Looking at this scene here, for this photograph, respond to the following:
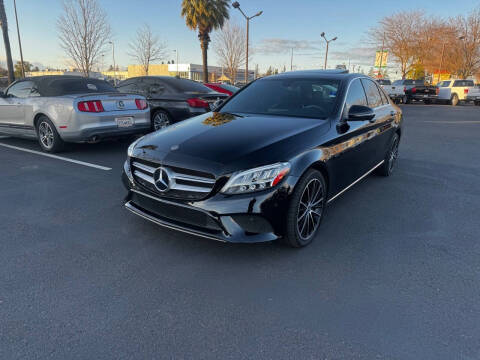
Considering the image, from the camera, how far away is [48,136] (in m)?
6.58

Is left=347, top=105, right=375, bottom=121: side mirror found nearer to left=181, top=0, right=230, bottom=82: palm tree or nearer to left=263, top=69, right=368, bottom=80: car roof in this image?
left=263, top=69, right=368, bottom=80: car roof

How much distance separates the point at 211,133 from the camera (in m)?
3.26

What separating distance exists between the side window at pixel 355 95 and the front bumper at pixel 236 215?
59.5 inches

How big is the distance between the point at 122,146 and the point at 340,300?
19.9 feet

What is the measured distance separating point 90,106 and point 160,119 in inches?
93.8

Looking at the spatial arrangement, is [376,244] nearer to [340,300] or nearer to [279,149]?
[340,300]

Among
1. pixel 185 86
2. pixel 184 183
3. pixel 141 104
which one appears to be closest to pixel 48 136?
pixel 141 104

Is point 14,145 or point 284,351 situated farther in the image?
point 14,145

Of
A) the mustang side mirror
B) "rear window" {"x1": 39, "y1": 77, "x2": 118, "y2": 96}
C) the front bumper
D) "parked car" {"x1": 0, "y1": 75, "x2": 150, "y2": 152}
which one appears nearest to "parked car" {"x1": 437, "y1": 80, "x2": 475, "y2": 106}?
the mustang side mirror

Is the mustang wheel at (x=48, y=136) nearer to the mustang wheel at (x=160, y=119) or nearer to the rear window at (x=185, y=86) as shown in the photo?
the mustang wheel at (x=160, y=119)

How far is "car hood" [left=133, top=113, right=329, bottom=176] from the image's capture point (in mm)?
2762

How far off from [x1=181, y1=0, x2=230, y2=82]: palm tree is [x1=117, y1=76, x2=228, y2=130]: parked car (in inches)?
653

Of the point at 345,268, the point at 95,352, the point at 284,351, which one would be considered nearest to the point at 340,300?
the point at 345,268

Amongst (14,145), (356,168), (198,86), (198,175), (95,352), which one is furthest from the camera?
(198,86)
